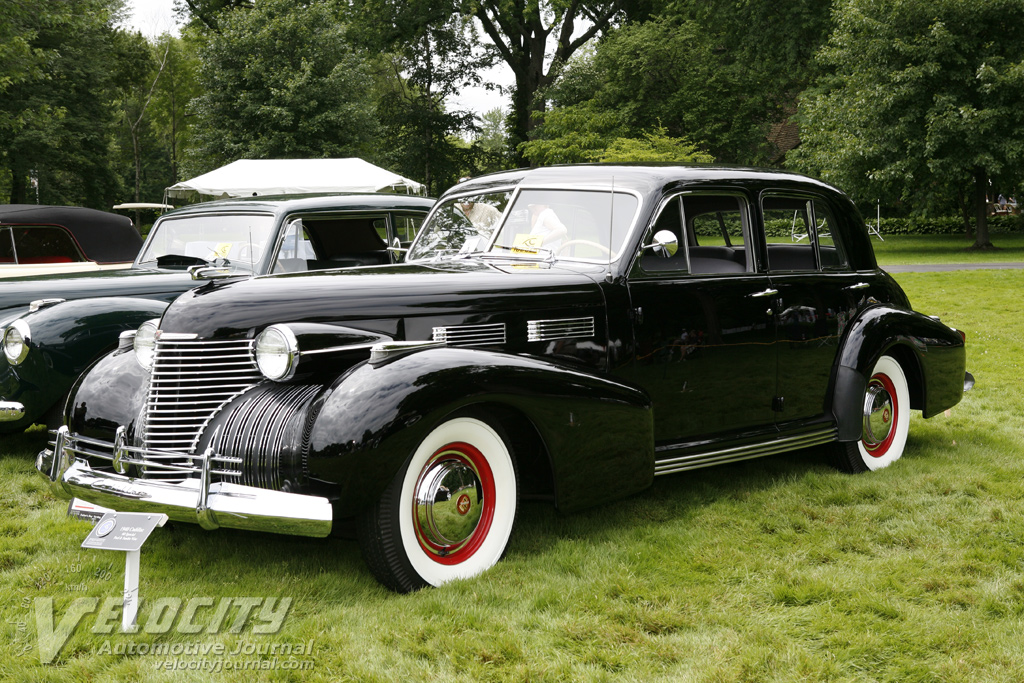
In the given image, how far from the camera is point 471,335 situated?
4.10 metres

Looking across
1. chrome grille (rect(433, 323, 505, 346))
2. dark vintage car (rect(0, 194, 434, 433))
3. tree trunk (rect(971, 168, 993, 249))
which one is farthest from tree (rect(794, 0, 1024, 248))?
chrome grille (rect(433, 323, 505, 346))

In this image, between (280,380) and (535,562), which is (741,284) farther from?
(280,380)

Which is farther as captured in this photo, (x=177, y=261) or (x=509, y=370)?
(x=177, y=261)

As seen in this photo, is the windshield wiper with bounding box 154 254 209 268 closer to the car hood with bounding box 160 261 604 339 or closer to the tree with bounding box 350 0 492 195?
the car hood with bounding box 160 261 604 339

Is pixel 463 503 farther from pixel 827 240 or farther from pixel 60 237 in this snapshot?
pixel 60 237

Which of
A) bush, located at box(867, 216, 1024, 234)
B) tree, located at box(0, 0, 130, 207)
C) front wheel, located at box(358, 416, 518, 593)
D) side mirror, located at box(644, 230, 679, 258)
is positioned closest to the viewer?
front wheel, located at box(358, 416, 518, 593)

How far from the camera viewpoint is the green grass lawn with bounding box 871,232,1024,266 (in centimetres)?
2261

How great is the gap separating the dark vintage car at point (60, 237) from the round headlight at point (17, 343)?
3982mm

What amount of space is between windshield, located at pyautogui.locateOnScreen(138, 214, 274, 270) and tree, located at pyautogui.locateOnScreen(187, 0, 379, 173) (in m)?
17.6

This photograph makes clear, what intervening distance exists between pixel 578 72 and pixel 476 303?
101ft

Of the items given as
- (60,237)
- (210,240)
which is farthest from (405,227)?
(60,237)

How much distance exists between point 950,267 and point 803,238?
16.6m

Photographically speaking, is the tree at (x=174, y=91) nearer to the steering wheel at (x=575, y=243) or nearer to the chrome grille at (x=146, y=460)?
the steering wheel at (x=575, y=243)

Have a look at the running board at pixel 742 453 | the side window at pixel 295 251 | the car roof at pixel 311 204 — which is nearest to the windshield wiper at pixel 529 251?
the running board at pixel 742 453
